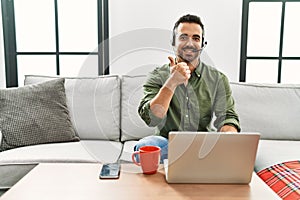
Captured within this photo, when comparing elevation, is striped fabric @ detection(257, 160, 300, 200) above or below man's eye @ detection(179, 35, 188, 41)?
below

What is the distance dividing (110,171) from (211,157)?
1.21ft

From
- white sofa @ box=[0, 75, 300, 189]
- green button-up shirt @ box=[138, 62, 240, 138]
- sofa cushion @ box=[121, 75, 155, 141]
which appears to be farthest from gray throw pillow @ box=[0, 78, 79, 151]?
green button-up shirt @ box=[138, 62, 240, 138]

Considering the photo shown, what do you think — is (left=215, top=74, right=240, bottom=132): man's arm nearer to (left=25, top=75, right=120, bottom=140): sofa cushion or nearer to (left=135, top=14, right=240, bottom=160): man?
(left=135, top=14, right=240, bottom=160): man

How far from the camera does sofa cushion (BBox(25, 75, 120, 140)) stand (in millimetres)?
2109

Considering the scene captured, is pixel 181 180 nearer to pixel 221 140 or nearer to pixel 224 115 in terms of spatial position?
pixel 221 140

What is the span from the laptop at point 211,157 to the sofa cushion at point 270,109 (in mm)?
1104

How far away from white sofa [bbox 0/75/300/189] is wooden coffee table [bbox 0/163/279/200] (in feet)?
2.41

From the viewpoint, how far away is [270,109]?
2.10 metres

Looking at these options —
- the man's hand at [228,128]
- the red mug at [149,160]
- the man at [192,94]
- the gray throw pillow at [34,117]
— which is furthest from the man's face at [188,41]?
the gray throw pillow at [34,117]

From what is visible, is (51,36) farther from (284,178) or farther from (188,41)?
(284,178)

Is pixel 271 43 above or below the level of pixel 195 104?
above

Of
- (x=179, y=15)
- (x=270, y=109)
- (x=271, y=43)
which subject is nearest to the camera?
(x=270, y=109)

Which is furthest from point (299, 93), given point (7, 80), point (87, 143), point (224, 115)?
point (7, 80)

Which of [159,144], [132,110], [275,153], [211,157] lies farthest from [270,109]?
[211,157]
